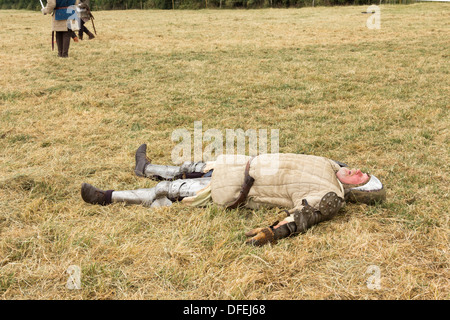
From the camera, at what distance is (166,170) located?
143 inches

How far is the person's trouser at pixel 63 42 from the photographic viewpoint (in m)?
9.95

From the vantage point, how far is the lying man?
8.82 ft

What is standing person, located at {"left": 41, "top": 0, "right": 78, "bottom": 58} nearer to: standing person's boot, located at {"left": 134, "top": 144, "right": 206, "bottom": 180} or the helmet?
standing person's boot, located at {"left": 134, "top": 144, "right": 206, "bottom": 180}

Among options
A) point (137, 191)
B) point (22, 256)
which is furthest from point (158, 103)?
point (22, 256)

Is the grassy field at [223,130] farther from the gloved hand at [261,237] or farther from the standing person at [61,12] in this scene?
the standing person at [61,12]

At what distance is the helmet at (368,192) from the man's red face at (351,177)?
0.06 meters

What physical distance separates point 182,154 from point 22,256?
2.22 metres

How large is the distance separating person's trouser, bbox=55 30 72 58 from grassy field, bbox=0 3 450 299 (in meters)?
0.51

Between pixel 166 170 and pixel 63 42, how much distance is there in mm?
8135

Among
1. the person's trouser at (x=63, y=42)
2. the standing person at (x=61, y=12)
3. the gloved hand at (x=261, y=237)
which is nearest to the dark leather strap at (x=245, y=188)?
the gloved hand at (x=261, y=237)

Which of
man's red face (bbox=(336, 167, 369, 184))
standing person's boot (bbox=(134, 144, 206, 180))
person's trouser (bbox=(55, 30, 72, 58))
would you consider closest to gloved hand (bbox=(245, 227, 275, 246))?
man's red face (bbox=(336, 167, 369, 184))

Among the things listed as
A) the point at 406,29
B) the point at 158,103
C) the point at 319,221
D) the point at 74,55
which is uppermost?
the point at 406,29

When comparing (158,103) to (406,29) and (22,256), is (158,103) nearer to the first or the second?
(22,256)
